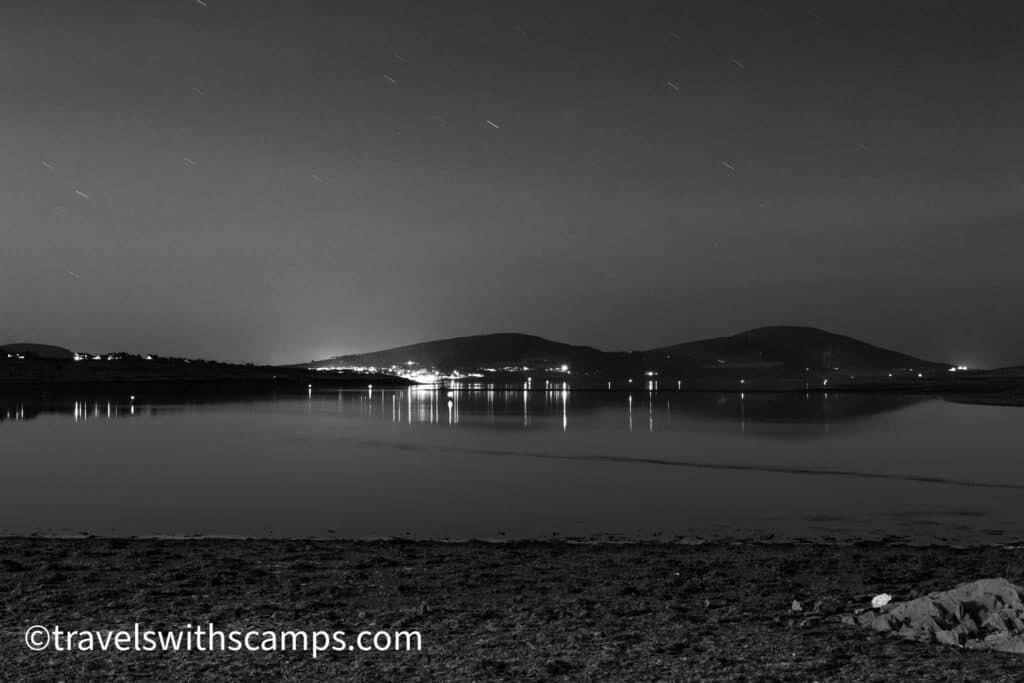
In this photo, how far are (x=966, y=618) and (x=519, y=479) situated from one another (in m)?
20.0

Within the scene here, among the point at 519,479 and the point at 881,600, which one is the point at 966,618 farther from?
the point at 519,479

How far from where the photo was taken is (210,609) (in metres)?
10.7

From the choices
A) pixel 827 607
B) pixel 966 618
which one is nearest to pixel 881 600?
pixel 827 607

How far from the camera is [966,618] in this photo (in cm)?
955

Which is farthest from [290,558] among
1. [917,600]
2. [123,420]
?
[123,420]

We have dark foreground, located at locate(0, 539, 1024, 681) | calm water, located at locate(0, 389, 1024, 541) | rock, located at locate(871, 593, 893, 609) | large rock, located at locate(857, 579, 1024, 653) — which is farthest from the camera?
calm water, located at locate(0, 389, 1024, 541)

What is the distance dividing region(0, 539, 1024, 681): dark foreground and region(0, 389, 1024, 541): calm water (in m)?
4.09

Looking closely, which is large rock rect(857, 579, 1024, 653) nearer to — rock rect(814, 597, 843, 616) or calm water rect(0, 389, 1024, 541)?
rock rect(814, 597, 843, 616)

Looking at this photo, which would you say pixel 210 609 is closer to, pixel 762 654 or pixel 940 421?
pixel 762 654

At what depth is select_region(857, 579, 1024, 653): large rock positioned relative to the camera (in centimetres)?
915

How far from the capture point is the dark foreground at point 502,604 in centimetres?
841

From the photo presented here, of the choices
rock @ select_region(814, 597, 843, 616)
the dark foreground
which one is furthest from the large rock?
rock @ select_region(814, 597, 843, 616)

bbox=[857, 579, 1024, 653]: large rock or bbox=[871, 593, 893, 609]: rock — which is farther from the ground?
bbox=[857, 579, 1024, 653]: large rock

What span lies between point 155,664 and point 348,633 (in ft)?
6.38
